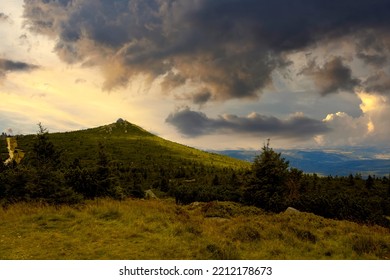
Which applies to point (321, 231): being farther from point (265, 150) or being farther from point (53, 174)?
point (53, 174)

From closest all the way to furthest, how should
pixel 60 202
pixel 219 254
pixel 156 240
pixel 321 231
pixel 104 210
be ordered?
1. pixel 219 254
2. pixel 156 240
3. pixel 321 231
4. pixel 104 210
5. pixel 60 202

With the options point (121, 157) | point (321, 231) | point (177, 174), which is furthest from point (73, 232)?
point (121, 157)

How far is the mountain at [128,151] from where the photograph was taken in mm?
92312

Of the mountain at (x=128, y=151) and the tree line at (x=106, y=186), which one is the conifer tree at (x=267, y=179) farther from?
the mountain at (x=128, y=151)

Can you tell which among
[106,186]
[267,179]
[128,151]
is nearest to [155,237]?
[106,186]

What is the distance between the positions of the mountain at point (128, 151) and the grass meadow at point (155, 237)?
64410 millimetres

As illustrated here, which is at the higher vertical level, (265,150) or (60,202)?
(265,150)

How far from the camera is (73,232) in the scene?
13.0 m

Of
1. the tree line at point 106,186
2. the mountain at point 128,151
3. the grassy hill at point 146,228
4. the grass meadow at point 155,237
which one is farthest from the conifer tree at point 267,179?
the mountain at point 128,151

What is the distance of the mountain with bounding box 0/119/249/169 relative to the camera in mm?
92312

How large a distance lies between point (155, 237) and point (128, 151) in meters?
101
